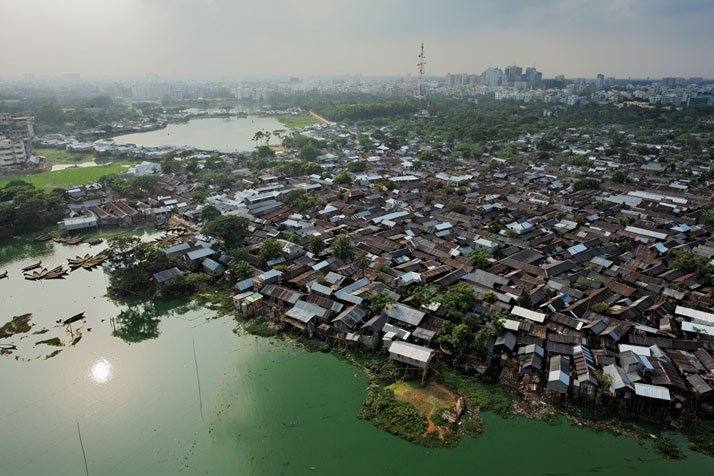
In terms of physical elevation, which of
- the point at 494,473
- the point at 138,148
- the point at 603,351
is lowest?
the point at 494,473

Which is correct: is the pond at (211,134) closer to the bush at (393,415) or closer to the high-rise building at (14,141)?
the high-rise building at (14,141)

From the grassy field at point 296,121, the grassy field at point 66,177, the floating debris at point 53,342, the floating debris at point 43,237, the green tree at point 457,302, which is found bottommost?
the floating debris at point 53,342

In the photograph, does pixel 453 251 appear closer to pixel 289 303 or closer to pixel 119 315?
pixel 289 303

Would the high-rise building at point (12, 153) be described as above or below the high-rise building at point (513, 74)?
below

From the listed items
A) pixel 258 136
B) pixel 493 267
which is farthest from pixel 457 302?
pixel 258 136

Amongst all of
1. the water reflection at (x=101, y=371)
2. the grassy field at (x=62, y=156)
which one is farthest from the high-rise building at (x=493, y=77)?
the water reflection at (x=101, y=371)

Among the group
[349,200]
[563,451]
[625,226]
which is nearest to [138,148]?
[349,200]

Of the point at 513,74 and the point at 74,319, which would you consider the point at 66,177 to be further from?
the point at 513,74
